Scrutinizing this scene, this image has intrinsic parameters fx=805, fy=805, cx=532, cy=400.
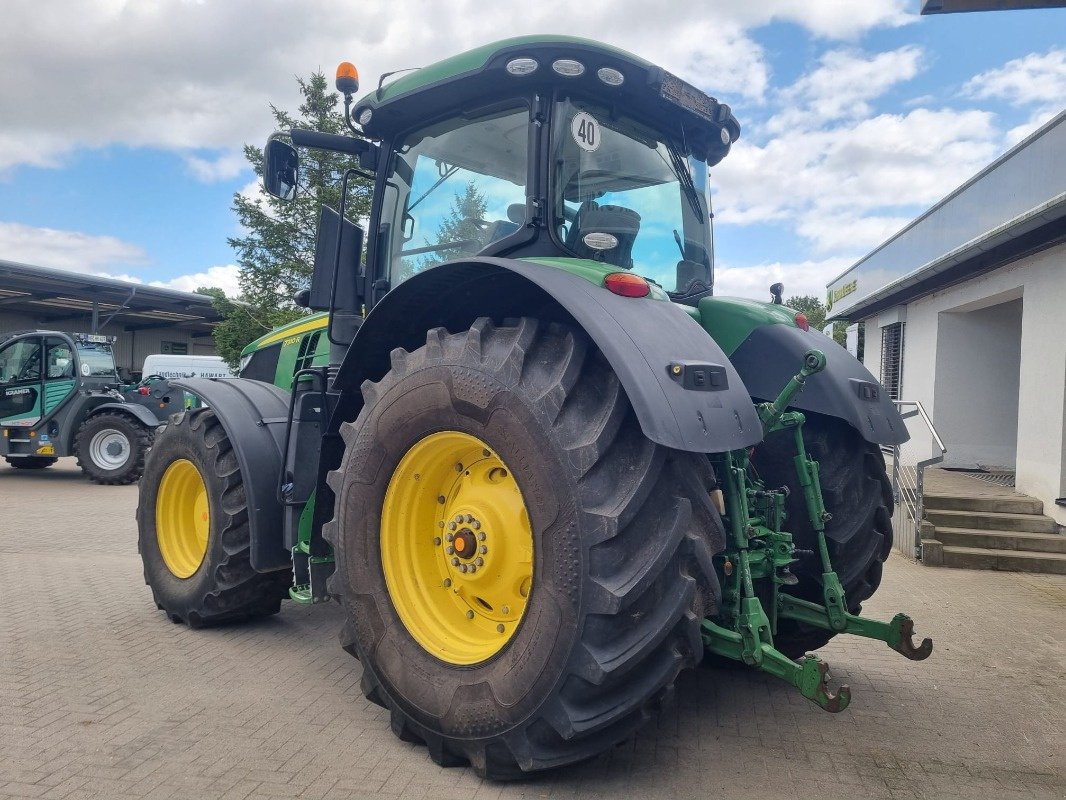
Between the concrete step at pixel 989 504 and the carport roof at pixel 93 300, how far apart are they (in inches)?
832

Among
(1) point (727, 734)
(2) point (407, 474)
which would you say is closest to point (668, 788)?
(1) point (727, 734)

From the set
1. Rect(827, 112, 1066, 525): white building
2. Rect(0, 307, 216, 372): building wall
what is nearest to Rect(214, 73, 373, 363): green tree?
Rect(0, 307, 216, 372): building wall

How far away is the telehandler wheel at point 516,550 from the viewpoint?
242cm

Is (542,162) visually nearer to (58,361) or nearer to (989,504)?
(989,504)

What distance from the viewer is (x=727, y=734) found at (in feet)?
10.4

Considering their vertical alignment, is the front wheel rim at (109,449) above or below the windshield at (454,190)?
below

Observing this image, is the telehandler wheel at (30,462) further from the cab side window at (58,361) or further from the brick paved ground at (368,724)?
the brick paved ground at (368,724)

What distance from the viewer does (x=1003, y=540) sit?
290 inches

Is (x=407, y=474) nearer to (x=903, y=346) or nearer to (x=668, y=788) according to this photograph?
(x=668, y=788)

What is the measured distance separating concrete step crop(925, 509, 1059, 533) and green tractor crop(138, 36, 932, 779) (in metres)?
4.75

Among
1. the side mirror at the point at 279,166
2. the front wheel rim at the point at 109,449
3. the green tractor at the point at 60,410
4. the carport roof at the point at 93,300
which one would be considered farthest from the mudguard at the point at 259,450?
the carport roof at the point at 93,300

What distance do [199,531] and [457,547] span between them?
258 cm

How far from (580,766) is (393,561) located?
100 cm

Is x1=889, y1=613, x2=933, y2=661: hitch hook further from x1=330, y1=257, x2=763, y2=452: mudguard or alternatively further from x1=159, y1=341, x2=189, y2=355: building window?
x1=159, y1=341, x2=189, y2=355: building window
